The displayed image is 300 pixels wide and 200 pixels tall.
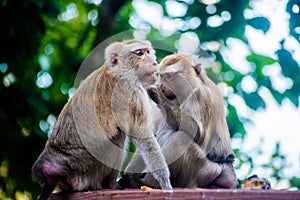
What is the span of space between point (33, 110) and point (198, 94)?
9.98ft

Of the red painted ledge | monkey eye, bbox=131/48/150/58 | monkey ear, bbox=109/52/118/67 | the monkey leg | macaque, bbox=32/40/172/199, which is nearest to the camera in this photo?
the red painted ledge

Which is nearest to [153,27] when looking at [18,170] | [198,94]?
[18,170]

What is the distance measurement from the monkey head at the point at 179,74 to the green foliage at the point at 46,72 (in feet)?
3.48

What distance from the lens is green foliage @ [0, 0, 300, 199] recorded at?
6.08m

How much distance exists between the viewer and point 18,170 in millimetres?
6734

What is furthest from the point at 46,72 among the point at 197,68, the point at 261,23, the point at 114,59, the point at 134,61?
the point at 134,61

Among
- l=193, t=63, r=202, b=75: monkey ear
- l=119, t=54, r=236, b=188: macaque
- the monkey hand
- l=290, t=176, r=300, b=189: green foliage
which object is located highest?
the monkey hand

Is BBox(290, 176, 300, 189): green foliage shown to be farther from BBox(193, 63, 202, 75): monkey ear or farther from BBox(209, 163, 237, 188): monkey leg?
BBox(193, 63, 202, 75): monkey ear

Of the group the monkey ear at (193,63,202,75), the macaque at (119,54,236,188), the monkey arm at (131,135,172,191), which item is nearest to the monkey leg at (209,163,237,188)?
the macaque at (119,54,236,188)

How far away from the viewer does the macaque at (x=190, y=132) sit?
4.09 metres

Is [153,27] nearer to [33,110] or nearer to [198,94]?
[33,110]

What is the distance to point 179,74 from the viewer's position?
4316mm

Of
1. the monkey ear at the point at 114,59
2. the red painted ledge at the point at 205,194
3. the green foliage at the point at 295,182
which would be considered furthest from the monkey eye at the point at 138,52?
the green foliage at the point at 295,182

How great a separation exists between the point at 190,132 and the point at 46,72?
396cm
